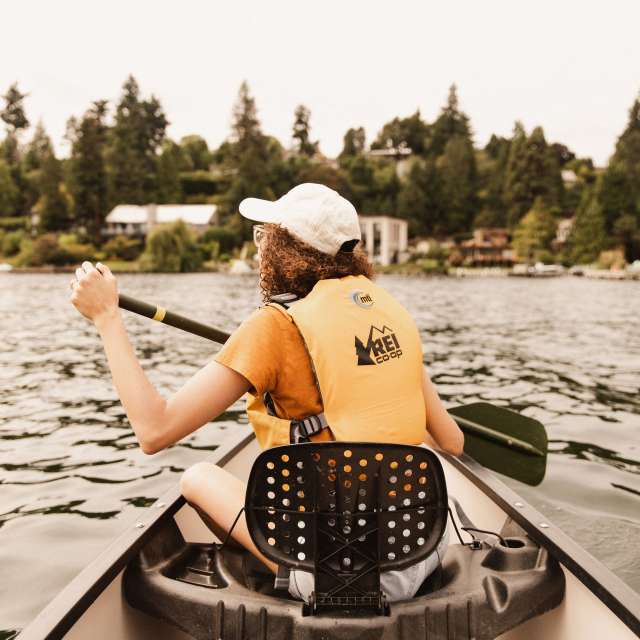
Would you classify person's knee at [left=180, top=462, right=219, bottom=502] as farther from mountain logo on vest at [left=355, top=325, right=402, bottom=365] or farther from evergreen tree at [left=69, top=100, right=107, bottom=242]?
evergreen tree at [left=69, top=100, right=107, bottom=242]

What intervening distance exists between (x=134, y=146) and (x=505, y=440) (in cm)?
9291

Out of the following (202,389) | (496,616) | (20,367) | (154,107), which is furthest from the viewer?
(154,107)

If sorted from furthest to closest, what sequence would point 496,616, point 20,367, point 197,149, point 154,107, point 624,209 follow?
1. point 197,149
2. point 154,107
3. point 624,209
4. point 20,367
5. point 496,616

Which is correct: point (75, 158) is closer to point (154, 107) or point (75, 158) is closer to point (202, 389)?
point (154, 107)

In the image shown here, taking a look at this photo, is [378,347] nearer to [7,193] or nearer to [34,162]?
[7,193]

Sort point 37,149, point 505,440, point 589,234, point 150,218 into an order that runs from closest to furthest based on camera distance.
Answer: point 505,440 → point 589,234 → point 150,218 → point 37,149

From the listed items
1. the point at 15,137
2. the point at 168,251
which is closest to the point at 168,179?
the point at 15,137

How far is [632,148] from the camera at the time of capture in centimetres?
7762

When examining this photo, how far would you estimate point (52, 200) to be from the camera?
7706 cm

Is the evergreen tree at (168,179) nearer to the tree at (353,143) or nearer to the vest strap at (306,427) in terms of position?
the tree at (353,143)

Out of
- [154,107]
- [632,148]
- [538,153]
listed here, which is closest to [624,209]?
[632,148]

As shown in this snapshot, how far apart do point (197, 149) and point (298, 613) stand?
11882cm

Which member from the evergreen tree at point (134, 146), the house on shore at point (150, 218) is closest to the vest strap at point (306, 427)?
the house on shore at point (150, 218)

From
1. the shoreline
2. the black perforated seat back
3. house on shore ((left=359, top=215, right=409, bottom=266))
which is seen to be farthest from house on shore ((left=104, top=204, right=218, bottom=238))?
the black perforated seat back
